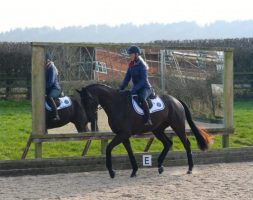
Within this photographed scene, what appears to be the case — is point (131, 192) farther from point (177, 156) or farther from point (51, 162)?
point (177, 156)

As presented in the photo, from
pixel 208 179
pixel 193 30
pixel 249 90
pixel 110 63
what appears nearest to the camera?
pixel 208 179

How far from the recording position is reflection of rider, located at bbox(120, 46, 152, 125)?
11.6m

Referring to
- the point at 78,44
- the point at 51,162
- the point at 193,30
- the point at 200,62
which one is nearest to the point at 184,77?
the point at 200,62

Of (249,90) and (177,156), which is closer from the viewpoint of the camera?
(177,156)

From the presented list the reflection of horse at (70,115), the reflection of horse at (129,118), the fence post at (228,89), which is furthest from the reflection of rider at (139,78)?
the fence post at (228,89)

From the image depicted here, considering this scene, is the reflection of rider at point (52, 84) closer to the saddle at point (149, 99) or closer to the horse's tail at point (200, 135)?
the saddle at point (149, 99)

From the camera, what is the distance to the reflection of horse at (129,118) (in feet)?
36.8

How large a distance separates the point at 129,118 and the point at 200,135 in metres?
1.87

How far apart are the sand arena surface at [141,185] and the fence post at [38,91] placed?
3.62 ft

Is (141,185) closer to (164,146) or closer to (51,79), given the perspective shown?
(164,146)

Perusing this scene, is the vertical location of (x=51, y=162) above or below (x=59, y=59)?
below

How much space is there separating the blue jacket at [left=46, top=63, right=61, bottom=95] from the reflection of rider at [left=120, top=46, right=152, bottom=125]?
1467 mm

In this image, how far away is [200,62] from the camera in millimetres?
13711

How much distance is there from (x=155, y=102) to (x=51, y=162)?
241 cm
